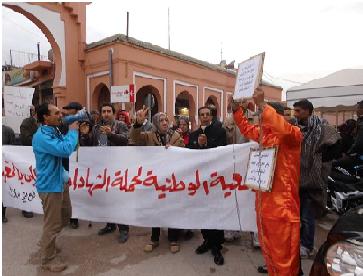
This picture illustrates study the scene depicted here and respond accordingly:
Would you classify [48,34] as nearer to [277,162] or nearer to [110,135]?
[110,135]

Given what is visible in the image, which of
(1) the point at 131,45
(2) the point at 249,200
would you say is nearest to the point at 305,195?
(2) the point at 249,200

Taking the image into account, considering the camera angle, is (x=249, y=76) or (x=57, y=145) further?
(x=57, y=145)

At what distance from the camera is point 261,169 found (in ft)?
9.41

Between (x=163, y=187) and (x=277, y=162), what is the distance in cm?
159

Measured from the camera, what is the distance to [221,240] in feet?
12.2

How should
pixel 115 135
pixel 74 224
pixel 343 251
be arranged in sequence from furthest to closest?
pixel 74 224, pixel 115 135, pixel 343 251

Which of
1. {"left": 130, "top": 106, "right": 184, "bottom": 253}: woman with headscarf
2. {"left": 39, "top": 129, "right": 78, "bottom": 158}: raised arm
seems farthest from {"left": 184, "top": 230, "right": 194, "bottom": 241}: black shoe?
{"left": 39, "top": 129, "right": 78, "bottom": 158}: raised arm

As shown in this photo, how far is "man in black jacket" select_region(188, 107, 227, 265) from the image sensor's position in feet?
12.2

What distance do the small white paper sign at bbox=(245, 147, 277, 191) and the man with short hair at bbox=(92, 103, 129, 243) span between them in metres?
1.92

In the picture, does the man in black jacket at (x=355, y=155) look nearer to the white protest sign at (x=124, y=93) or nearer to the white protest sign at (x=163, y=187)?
the white protest sign at (x=163, y=187)

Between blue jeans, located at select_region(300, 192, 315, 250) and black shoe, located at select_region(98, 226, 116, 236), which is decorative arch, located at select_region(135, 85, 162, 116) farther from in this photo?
blue jeans, located at select_region(300, 192, 315, 250)

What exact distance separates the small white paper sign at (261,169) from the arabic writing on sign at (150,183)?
672 mm

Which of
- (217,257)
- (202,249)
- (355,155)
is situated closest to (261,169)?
A: (217,257)

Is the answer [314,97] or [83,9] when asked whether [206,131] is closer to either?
[314,97]
